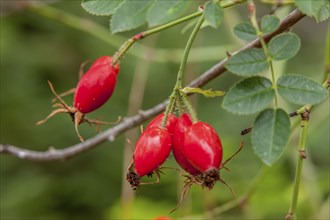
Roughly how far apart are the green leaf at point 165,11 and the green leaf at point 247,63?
0.13m

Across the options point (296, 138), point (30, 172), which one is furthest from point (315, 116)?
point (30, 172)

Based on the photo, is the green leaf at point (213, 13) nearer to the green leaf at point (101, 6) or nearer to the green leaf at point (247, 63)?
the green leaf at point (247, 63)

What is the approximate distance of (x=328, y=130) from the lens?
151 inches

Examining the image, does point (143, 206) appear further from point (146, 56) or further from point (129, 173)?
point (129, 173)

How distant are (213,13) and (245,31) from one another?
0.10 metres

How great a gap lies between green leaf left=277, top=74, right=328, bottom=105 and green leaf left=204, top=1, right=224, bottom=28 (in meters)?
0.17

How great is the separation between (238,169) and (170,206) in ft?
1.31

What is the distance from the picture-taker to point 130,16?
1209 mm

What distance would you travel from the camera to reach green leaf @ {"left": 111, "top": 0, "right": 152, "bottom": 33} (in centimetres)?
120

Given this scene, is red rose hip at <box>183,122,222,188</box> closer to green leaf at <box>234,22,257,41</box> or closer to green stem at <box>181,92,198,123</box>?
green stem at <box>181,92,198,123</box>

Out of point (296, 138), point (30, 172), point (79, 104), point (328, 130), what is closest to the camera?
point (79, 104)

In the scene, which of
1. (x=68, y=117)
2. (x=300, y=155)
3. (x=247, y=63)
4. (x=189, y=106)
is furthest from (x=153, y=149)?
(x=68, y=117)

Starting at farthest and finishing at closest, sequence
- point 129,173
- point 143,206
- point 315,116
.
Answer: point 143,206 < point 315,116 < point 129,173

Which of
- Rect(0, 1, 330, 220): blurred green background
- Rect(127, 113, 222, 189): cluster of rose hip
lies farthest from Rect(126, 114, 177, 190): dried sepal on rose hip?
Rect(0, 1, 330, 220): blurred green background
